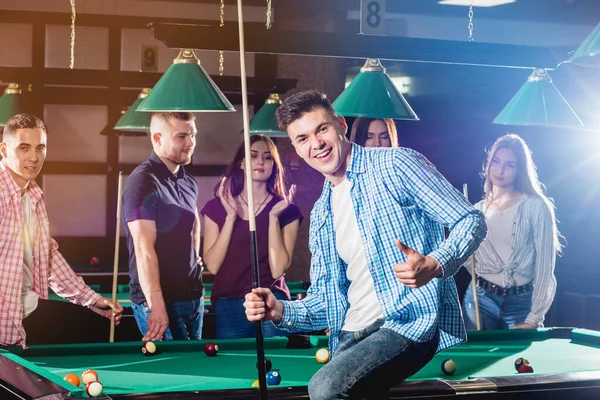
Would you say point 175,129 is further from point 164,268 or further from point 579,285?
point 579,285

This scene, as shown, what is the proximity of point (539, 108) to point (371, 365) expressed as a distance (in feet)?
8.31

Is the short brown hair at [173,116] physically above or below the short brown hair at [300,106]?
above

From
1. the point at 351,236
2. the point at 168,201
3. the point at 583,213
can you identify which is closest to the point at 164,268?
the point at 168,201

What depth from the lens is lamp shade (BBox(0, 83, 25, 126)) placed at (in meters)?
5.74

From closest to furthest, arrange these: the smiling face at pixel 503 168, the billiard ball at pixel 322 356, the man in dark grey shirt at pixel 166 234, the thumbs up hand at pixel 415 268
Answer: the thumbs up hand at pixel 415 268
the billiard ball at pixel 322 356
the man in dark grey shirt at pixel 166 234
the smiling face at pixel 503 168

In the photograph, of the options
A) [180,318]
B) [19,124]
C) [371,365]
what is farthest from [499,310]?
[19,124]

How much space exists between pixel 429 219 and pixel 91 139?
6585 millimetres

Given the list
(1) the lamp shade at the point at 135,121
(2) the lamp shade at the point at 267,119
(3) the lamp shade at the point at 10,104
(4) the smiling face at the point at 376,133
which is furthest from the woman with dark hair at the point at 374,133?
(3) the lamp shade at the point at 10,104

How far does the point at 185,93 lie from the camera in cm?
379

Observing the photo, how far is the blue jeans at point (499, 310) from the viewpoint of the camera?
4859mm

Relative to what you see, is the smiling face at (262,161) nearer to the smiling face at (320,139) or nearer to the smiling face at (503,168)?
the smiling face at (503,168)

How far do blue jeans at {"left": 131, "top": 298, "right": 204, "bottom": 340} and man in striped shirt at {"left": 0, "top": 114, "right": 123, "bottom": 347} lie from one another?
0.17 m

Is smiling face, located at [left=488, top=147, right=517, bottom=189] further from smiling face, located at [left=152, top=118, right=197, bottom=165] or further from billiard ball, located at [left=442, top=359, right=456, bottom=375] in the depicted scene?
billiard ball, located at [left=442, top=359, right=456, bottom=375]

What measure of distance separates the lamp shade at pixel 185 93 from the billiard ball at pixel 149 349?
0.97m
